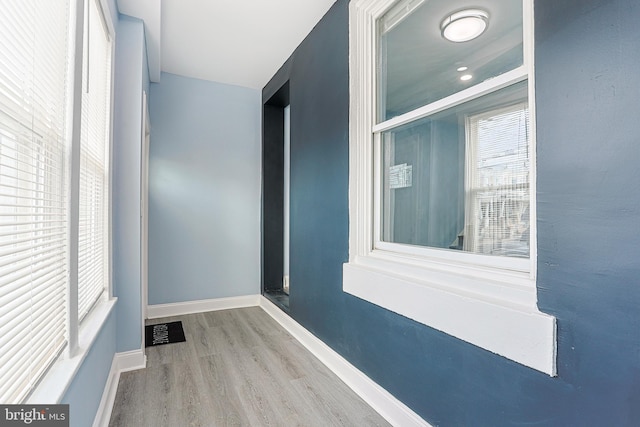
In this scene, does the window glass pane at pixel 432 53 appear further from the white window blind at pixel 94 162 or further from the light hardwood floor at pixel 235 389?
the light hardwood floor at pixel 235 389

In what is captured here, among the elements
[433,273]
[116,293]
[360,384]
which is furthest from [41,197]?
[360,384]

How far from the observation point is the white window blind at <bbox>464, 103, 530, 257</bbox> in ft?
4.07

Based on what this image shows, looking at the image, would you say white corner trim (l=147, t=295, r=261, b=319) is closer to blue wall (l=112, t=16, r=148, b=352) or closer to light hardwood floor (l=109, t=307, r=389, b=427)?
light hardwood floor (l=109, t=307, r=389, b=427)

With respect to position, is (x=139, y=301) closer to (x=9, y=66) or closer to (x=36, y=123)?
(x=36, y=123)

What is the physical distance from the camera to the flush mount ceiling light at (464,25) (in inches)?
58.0

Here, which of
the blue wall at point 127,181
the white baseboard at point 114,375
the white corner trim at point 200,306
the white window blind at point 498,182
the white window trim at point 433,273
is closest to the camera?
the white window trim at point 433,273

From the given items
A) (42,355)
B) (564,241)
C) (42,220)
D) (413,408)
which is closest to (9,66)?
(42,220)

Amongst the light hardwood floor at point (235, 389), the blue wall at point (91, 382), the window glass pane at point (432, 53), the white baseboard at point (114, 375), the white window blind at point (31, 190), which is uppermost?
the window glass pane at point (432, 53)

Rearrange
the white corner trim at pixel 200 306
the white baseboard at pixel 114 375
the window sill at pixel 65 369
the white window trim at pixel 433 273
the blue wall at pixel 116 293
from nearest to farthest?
1. the window sill at pixel 65 369
2. the white window trim at pixel 433 273
3. the blue wall at pixel 116 293
4. the white baseboard at pixel 114 375
5. the white corner trim at pixel 200 306

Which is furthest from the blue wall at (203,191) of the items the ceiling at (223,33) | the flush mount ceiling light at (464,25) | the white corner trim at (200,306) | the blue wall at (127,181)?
the flush mount ceiling light at (464,25)

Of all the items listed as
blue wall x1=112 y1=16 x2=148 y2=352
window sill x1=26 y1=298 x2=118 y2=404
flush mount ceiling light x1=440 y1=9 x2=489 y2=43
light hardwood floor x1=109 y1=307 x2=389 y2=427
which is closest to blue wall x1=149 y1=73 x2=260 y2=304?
light hardwood floor x1=109 y1=307 x2=389 y2=427

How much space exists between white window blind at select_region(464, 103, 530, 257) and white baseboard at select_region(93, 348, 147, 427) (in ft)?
6.61

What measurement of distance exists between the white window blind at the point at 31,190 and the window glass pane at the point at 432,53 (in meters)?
1.60

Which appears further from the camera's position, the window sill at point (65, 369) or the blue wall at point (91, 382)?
the blue wall at point (91, 382)
